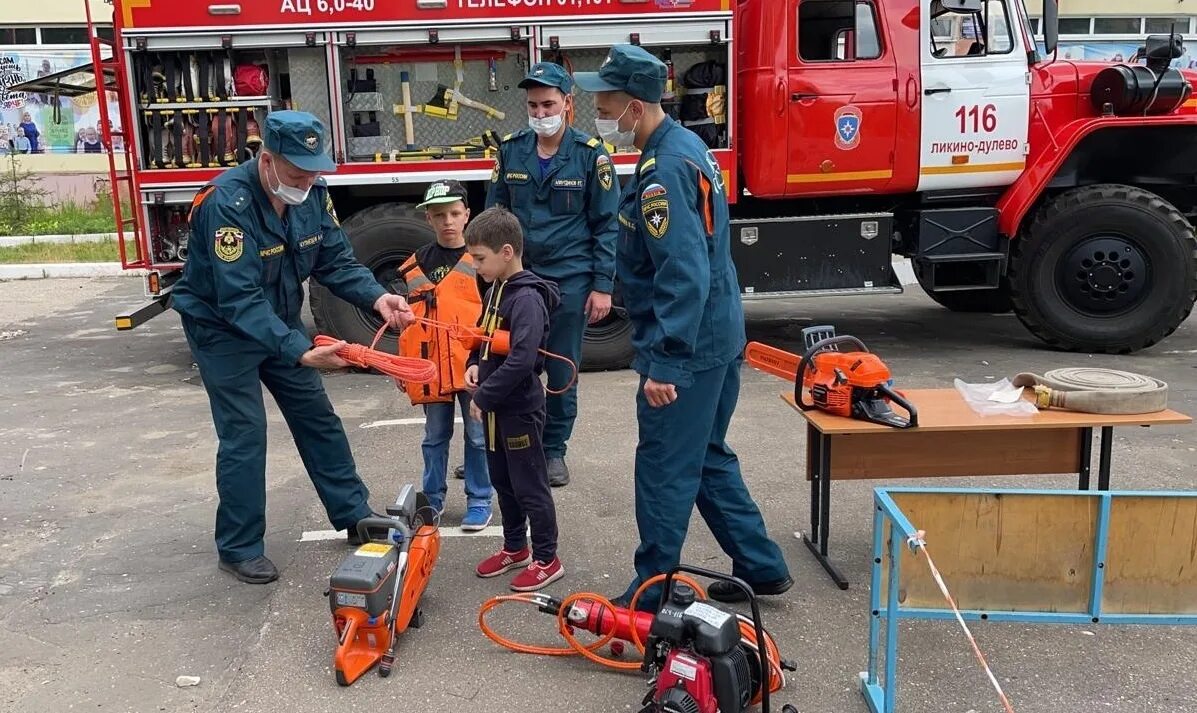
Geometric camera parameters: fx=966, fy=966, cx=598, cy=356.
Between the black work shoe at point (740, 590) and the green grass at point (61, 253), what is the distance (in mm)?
12020

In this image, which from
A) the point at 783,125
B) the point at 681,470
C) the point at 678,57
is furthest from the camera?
the point at 678,57

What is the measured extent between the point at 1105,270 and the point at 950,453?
442 cm

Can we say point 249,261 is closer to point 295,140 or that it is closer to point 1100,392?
point 295,140

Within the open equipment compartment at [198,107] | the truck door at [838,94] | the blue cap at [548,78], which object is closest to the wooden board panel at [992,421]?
the blue cap at [548,78]

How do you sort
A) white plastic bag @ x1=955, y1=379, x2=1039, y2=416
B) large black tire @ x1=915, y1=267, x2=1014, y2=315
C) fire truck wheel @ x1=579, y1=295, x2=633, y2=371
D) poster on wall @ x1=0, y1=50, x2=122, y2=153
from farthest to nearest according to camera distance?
poster on wall @ x1=0, y1=50, x2=122, y2=153, large black tire @ x1=915, y1=267, x2=1014, y2=315, fire truck wheel @ x1=579, y1=295, x2=633, y2=371, white plastic bag @ x1=955, y1=379, x2=1039, y2=416

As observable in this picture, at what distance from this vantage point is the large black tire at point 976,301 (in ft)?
29.8

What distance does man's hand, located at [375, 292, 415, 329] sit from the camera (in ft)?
13.0

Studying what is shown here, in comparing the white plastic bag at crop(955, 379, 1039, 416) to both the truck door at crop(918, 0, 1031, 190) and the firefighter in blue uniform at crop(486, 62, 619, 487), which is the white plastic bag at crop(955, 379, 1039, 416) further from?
the truck door at crop(918, 0, 1031, 190)

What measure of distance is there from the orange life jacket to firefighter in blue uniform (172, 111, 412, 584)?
0.24 m

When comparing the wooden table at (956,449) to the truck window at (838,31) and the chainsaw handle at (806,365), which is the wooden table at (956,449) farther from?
the truck window at (838,31)

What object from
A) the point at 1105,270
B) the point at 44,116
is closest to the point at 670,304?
the point at 1105,270

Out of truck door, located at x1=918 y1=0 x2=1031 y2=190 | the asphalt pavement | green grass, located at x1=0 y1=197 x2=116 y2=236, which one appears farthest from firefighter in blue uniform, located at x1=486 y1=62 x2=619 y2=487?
green grass, located at x1=0 y1=197 x2=116 y2=236

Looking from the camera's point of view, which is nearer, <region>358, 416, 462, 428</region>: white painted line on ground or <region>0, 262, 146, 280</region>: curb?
<region>358, 416, 462, 428</region>: white painted line on ground

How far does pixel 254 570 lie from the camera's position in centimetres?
379
